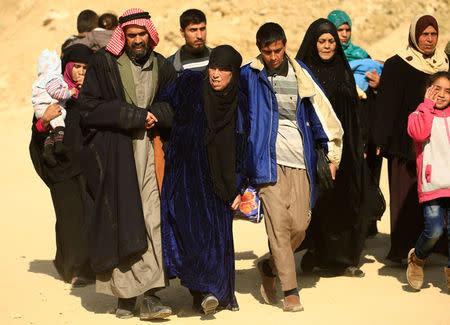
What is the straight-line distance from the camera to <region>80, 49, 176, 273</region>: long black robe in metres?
6.89

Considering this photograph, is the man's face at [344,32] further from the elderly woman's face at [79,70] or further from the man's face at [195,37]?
the elderly woman's face at [79,70]

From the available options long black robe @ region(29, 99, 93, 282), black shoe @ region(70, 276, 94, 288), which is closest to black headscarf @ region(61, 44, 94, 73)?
long black robe @ region(29, 99, 93, 282)

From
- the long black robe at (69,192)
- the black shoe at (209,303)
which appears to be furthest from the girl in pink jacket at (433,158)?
the long black robe at (69,192)

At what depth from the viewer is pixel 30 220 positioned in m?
11.8

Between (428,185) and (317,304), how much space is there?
132 cm

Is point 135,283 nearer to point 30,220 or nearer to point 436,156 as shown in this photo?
point 436,156

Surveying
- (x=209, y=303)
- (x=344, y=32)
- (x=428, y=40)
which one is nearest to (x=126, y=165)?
(x=209, y=303)

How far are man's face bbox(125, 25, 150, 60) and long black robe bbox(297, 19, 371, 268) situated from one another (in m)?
1.61

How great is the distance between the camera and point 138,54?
7.03 meters

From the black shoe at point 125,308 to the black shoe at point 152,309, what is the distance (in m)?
0.13

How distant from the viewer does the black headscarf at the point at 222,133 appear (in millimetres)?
6863

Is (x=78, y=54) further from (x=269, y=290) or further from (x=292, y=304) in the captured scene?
(x=292, y=304)

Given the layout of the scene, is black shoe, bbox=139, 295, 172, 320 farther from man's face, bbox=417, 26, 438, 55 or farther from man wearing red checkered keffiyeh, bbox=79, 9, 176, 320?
man's face, bbox=417, 26, 438, 55

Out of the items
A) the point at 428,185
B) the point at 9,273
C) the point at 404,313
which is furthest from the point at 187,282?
the point at 9,273
